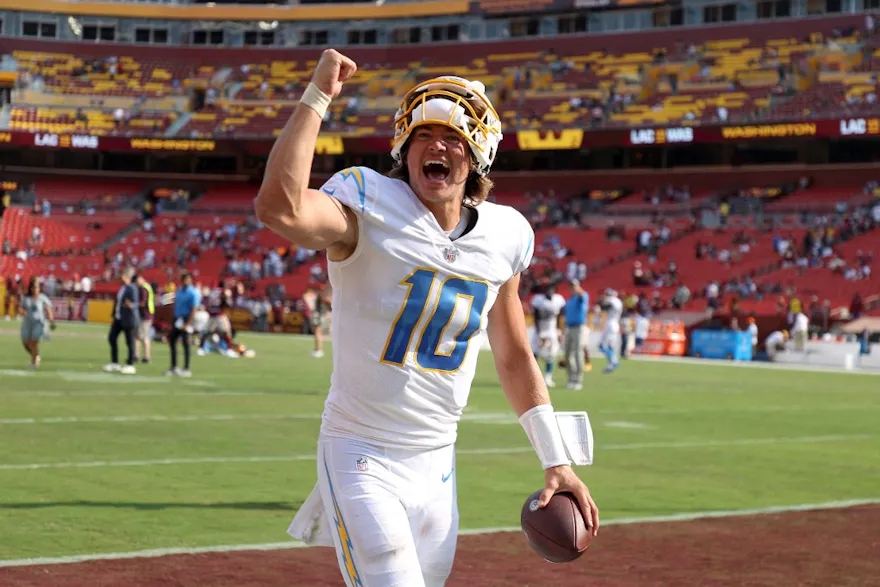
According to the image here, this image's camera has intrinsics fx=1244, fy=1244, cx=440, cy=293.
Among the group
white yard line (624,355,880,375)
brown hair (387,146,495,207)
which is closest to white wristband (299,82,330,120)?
brown hair (387,146,495,207)

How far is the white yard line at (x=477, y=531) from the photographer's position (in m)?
7.12

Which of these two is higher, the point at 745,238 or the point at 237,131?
the point at 237,131

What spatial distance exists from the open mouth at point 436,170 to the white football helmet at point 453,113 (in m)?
0.11

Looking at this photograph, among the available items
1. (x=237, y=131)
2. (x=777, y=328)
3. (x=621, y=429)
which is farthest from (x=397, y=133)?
(x=237, y=131)

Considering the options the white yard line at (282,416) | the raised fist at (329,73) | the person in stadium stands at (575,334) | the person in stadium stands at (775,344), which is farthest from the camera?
the person in stadium stands at (775,344)

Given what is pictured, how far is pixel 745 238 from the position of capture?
154 feet

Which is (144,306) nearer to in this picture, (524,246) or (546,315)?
(546,315)

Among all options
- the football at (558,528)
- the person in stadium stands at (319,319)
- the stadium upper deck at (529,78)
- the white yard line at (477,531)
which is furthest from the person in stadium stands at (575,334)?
the stadium upper deck at (529,78)

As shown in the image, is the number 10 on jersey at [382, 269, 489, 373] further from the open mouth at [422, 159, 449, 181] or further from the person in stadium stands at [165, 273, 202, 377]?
the person in stadium stands at [165, 273, 202, 377]

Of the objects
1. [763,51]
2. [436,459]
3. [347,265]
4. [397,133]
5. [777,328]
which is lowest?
[777,328]

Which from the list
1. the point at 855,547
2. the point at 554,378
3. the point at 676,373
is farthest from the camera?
the point at 676,373

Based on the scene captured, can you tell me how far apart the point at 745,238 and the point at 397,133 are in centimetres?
4459

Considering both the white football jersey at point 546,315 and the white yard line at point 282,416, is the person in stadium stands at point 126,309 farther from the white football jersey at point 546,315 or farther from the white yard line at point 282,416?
the white football jersey at point 546,315

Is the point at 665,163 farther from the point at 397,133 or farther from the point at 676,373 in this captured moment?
the point at 397,133
